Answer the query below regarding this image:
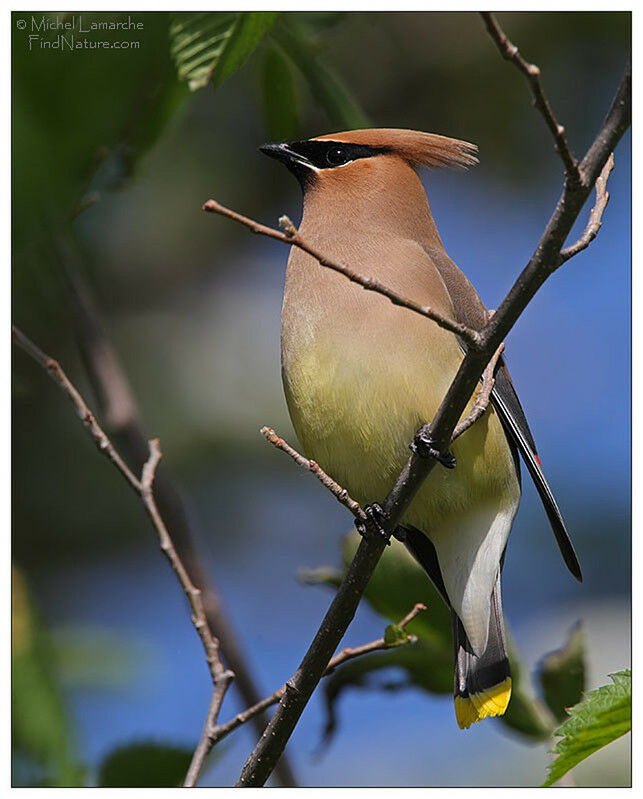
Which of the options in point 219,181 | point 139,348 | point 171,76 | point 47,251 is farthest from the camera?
point 139,348

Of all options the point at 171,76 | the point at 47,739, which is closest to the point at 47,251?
the point at 171,76

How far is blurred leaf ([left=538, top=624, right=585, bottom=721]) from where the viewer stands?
245 centimetres

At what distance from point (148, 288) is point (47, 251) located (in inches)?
98.2

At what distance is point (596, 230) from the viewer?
1.75 m

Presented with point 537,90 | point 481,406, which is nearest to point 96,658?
point 481,406

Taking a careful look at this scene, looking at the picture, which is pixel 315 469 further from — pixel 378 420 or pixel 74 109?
pixel 74 109

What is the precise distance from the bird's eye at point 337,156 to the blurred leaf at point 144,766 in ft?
5.34

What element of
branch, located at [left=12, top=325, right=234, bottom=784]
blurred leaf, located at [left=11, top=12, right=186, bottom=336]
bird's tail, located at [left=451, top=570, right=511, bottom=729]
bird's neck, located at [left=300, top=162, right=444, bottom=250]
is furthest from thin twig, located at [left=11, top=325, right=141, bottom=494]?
bird's tail, located at [left=451, top=570, right=511, bottom=729]

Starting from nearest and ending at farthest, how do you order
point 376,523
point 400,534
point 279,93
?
point 376,523 → point 279,93 → point 400,534

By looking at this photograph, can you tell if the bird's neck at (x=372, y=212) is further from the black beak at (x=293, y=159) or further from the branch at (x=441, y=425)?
the branch at (x=441, y=425)

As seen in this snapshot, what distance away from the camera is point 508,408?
2.64 meters

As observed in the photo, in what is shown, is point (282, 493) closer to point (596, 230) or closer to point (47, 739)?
point (47, 739)

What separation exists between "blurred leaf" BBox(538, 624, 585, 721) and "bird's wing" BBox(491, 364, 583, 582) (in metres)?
0.18

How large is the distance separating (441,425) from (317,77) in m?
0.82
